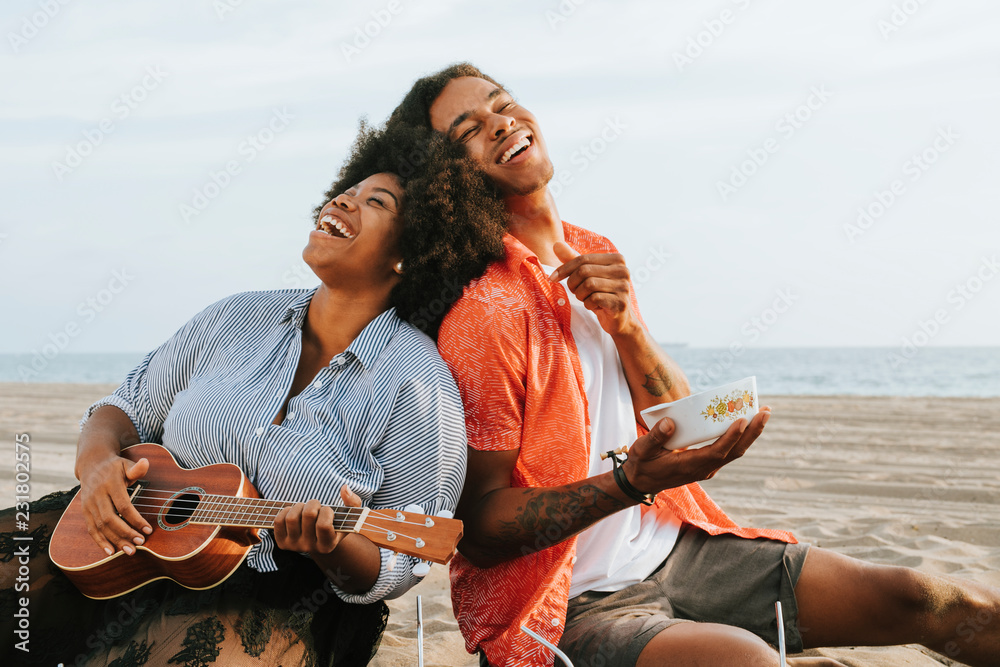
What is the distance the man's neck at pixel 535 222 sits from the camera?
294cm

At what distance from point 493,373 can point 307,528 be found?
0.76 m

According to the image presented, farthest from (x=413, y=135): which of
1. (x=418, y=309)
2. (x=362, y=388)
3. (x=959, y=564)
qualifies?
(x=959, y=564)

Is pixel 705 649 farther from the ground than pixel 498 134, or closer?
closer

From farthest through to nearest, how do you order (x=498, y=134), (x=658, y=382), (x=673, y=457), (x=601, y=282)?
(x=498, y=134) < (x=658, y=382) < (x=601, y=282) < (x=673, y=457)

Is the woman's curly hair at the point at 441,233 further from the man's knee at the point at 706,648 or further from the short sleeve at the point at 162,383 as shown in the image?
the man's knee at the point at 706,648

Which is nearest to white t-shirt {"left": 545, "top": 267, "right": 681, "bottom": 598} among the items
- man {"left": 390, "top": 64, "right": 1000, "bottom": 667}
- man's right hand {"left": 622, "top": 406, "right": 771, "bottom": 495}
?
man {"left": 390, "top": 64, "right": 1000, "bottom": 667}

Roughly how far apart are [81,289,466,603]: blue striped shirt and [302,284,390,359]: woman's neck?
0.09 m

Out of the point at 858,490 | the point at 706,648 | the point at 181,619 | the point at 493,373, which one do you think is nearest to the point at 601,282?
the point at 493,373

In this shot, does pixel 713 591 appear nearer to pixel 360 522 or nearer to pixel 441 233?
pixel 360 522

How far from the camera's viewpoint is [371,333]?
2.58m

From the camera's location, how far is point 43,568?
238 centimetres

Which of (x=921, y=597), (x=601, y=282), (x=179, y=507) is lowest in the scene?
(x=179, y=507)

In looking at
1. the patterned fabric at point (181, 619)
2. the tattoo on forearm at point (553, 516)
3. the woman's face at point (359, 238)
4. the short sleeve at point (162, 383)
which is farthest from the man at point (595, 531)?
the short sleeve at point (162, 383)

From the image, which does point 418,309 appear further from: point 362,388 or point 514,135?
point 514,135
